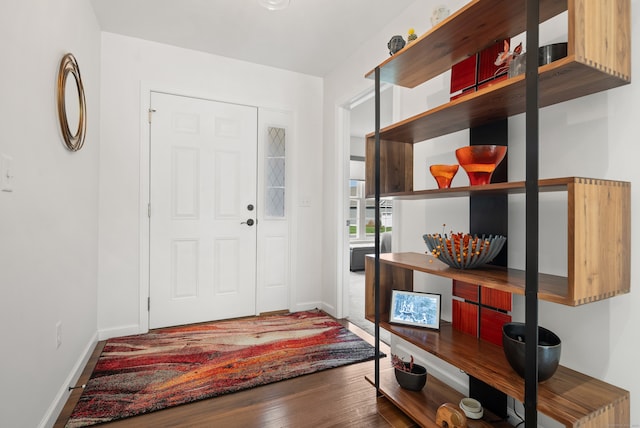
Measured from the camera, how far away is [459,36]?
1501 mm

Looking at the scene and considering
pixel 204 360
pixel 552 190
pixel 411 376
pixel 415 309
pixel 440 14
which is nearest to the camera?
pixel 552 190

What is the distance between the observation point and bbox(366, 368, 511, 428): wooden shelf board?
1.50m

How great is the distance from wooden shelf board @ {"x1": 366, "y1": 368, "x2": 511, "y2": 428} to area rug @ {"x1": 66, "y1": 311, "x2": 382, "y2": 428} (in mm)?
462

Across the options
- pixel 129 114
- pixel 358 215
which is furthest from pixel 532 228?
pixel 358 215

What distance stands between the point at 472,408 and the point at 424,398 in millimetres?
240

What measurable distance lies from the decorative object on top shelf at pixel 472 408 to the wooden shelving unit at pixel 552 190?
16 centimetres

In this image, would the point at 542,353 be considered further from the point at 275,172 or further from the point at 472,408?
the point at 275,172

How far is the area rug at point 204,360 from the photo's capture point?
1.78m

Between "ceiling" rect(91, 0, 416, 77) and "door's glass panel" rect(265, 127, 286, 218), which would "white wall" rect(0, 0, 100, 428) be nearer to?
"ceiling" rect(91, 0, 416, 77)

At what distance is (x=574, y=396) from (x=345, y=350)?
1.50m

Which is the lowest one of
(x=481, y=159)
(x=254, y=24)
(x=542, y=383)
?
(x=542, y=383)

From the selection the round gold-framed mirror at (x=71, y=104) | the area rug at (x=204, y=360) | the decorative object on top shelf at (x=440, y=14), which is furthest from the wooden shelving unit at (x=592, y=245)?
the round gold-framed mirror at (x=71, y=104)

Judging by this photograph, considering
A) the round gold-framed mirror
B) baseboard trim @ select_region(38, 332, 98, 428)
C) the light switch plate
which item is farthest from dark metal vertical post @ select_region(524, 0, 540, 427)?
the round gold-framed mirror

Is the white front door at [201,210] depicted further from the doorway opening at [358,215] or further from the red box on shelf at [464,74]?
the red box on shelf at [464,74]
